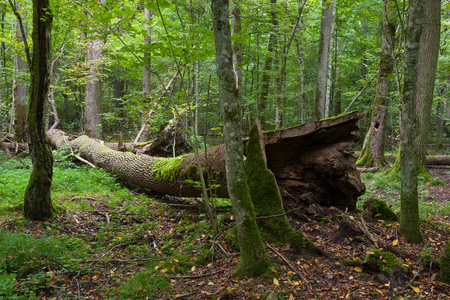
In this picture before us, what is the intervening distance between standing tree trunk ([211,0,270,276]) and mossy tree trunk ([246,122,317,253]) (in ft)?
2.31

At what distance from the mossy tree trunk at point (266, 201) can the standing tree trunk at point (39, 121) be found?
3538 mm

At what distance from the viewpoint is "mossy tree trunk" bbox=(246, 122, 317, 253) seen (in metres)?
3.76

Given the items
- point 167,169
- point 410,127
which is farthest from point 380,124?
point 167,169

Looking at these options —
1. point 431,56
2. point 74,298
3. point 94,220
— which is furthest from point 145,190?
point 431,56

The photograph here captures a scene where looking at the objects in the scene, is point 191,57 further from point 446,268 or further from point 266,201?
point 446,268

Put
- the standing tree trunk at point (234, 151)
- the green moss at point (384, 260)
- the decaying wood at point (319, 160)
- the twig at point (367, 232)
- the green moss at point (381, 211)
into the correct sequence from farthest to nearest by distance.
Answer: the green moss at point (381, 211), the decaying wood at point (319, 160), the twig at point (367, 232), the green moss at point (384, 260), the standing tree trunk at point (234, 151)

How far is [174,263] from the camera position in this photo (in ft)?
11.9

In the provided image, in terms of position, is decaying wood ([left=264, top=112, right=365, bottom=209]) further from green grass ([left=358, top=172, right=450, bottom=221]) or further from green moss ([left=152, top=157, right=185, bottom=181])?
green moss ([left=152, top=157, right=185, bottom=181])

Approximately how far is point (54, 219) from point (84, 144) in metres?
6.36

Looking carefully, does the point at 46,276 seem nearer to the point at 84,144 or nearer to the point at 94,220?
the point at 94,220

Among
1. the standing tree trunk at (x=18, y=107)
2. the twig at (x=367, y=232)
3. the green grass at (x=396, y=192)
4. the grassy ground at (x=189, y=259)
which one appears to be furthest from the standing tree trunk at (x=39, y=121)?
the standing tree trunk at (x=18, y=107)

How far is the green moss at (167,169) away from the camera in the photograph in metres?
5.97

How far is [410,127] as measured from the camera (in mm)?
3830

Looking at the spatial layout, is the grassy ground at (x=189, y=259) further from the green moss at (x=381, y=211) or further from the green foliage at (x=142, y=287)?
the green moss at (x=381, y=211)
